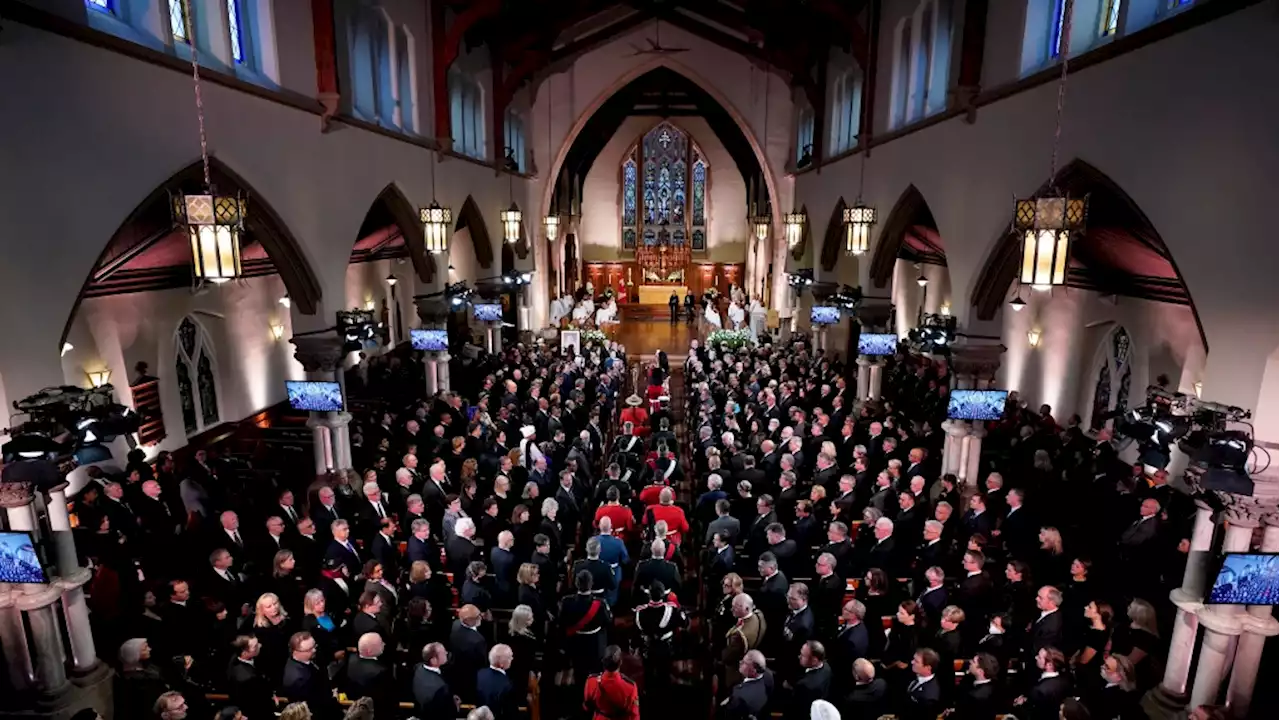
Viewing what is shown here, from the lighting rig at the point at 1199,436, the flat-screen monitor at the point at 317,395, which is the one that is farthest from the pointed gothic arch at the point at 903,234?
the flat-screen monitor at the point at 317,395

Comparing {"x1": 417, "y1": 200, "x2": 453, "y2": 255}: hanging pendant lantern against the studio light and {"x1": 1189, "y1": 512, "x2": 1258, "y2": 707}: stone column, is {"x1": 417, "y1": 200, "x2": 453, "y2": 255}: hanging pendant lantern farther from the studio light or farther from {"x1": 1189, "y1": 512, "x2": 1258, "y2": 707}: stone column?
{"x1": 1189, "y1": 512, "x2": 1258, "y2": 707}: stone column

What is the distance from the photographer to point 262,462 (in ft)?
40.3

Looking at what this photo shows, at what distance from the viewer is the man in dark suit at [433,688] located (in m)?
5.21

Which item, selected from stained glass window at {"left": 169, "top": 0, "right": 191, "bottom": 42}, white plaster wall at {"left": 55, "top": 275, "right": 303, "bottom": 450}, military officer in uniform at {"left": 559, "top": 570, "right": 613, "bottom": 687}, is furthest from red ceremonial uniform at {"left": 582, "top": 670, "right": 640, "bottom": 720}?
white plaster wall at {"left": 55, "top": 275, "right": 303, "bottom": 450}

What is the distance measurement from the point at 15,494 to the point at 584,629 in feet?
15.0

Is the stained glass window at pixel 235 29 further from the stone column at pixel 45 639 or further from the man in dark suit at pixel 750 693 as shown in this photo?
the man in dark suit at pixel 750 693

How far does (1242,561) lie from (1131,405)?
9.39 meters

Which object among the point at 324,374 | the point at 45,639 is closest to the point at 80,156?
the point at 45,639

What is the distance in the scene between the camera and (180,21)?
8.56 m

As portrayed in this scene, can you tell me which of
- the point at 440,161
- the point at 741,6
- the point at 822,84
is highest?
the point at 741,6

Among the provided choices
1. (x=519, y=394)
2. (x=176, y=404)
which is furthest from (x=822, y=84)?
(x=176, y=404)

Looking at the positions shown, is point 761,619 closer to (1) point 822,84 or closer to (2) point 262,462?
(2) point 262,462

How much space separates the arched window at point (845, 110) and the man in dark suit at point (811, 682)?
47.2ft

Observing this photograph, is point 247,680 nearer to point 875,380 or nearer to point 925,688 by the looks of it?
point 925,688
